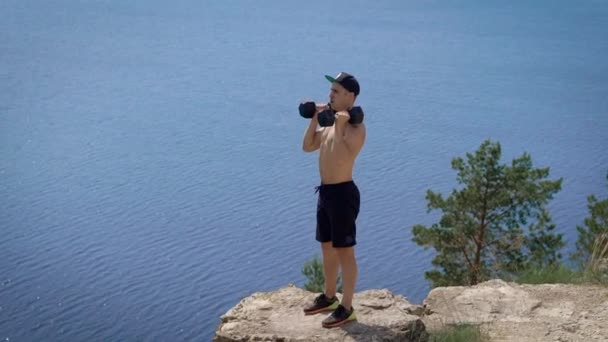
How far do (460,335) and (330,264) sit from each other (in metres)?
0.99

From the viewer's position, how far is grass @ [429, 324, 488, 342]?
237 inches

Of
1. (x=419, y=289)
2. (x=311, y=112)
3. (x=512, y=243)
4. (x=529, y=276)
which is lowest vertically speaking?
(x=419, y=289)

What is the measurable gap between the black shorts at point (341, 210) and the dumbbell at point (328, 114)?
0.43 m

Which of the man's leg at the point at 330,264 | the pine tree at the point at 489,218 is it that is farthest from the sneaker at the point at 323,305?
the pine tree at the point at 489,218

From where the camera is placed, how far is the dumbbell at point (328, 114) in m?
5.73

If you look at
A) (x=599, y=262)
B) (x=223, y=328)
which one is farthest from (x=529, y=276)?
(x=223, y=328)

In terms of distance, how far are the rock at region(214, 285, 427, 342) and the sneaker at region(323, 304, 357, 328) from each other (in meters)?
A: 0.03

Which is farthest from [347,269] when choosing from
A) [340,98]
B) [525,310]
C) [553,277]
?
[553,277]

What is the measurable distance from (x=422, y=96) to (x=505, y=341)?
97.1ft

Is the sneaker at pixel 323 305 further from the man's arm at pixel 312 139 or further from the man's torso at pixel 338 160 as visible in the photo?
the man's arm at pixel 312 139

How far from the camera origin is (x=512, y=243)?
46.4ft

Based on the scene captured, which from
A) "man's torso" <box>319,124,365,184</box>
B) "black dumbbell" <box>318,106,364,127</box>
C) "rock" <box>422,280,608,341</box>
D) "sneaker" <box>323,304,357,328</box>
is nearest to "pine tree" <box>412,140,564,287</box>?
"rock" <box>422,280,608,341</box>

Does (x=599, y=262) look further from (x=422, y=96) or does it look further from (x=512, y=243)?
(x=422, y=96)

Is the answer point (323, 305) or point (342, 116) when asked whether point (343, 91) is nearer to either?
point (342, 116)
